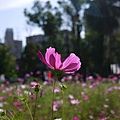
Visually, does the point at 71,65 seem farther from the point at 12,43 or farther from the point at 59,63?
the point at 12,43

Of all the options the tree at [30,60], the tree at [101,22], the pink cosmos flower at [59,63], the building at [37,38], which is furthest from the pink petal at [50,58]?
the tree at [101,22]

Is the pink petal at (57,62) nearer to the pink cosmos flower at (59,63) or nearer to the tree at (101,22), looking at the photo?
the pink cosmos flower at (59,63)

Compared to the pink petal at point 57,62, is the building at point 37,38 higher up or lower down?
lower down

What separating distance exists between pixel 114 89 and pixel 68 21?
2287 centimetres

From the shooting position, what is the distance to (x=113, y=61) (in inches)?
1099

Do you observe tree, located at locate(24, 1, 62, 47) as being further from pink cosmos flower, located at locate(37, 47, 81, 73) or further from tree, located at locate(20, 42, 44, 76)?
pink cosmos flower, located at locate(37, 47, 81, 73)

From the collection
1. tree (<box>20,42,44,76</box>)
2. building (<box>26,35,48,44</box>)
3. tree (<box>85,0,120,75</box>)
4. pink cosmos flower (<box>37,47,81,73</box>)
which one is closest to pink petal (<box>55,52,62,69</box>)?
pink cosmos flower (<box>37,47,81,73</box>)

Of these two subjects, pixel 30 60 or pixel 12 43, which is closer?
pixel 12 43

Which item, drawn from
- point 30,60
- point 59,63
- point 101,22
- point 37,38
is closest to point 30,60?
point 30,60

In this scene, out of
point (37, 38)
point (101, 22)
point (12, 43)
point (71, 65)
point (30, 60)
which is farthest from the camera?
point (101, 22)

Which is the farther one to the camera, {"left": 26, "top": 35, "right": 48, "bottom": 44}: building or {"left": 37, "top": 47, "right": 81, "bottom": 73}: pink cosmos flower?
{"left": 26, "top": 35, "right": 48, "bottom": 44}: building

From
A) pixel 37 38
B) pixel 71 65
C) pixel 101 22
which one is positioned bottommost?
pixel 37 38

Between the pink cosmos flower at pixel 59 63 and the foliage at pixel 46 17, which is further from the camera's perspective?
the foliage at pixel 46 17

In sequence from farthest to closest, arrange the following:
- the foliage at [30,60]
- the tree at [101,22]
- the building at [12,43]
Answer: the tree at [101,22] < the foliage at [30,60] < the building at [12,43]
